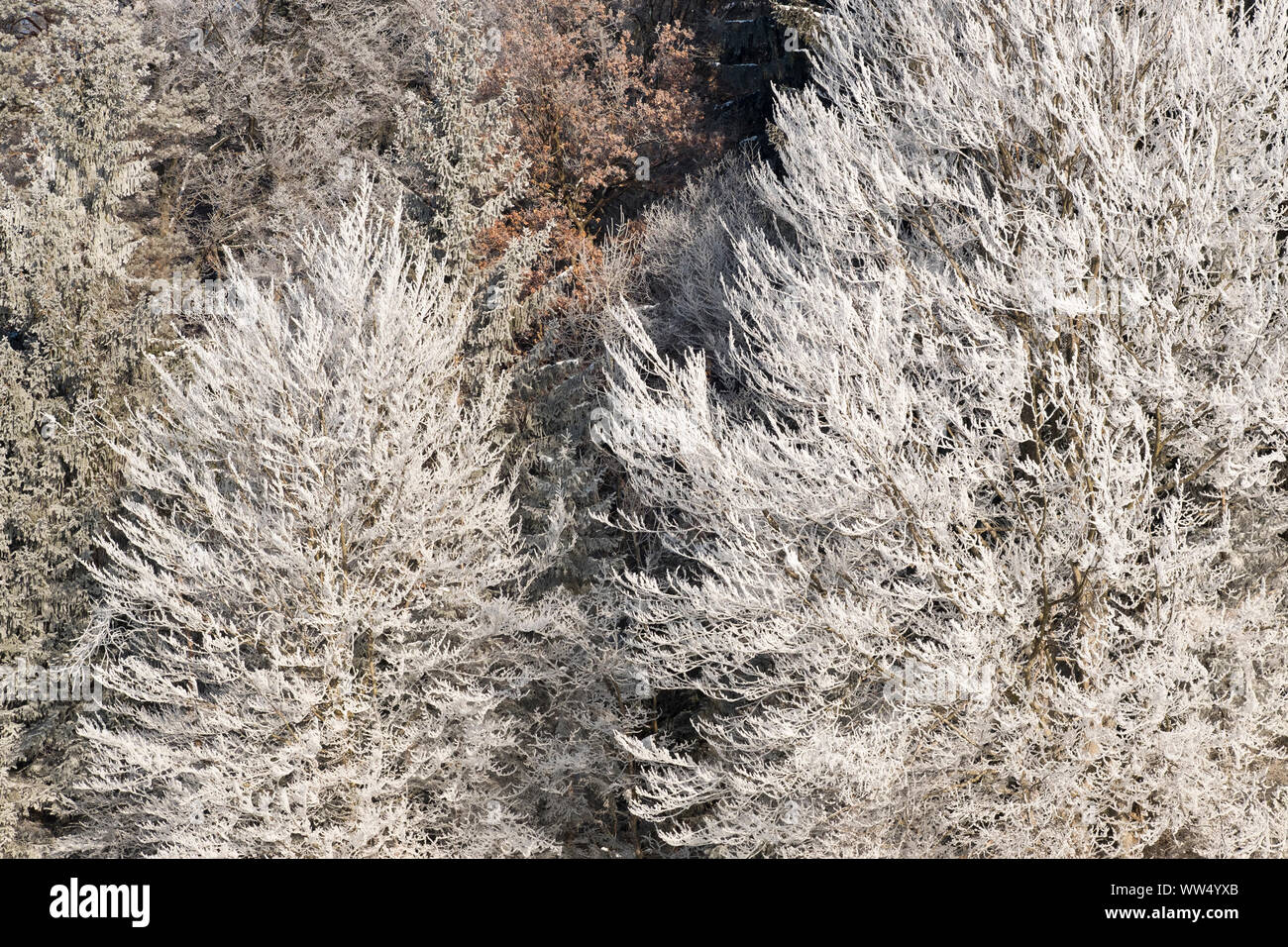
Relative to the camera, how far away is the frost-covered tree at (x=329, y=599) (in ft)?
44.1

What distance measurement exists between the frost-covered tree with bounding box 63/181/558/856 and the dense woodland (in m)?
0.09

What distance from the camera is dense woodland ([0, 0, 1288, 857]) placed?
9773 mm

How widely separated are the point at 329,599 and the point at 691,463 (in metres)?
5.42

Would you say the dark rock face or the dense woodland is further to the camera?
the dark rock face

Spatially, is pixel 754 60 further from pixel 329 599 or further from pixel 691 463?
pixel 691 463

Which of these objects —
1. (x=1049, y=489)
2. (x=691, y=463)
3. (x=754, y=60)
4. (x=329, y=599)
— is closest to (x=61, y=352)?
(x=329, y=599)

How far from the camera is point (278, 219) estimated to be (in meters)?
24.4

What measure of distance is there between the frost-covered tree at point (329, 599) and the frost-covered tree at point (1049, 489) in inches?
167

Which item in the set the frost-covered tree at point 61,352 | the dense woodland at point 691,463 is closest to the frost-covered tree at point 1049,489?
the dense woodland at point 691,463

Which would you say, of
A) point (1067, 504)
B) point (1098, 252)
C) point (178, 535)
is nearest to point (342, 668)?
point (178, 535)

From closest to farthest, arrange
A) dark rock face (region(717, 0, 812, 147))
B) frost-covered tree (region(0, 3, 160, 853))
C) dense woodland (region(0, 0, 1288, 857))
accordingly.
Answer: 1. dense woodland (region(0, 0, 1288, 857))
2. frost-covered tree (region(0, 3, 160, 853))
3. dark rock face (region(717, 0, 812, 147))

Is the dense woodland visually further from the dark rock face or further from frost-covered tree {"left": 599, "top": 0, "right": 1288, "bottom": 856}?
the dark rock face

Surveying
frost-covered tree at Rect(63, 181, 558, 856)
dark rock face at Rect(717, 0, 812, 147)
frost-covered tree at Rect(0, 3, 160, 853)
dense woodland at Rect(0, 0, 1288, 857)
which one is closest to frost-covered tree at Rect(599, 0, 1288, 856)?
dense woodland at Rect(0, 0, 1288, 857)

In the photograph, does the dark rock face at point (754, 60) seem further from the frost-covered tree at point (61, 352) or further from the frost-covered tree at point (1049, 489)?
the frost-covered tree at point (61, 352)
